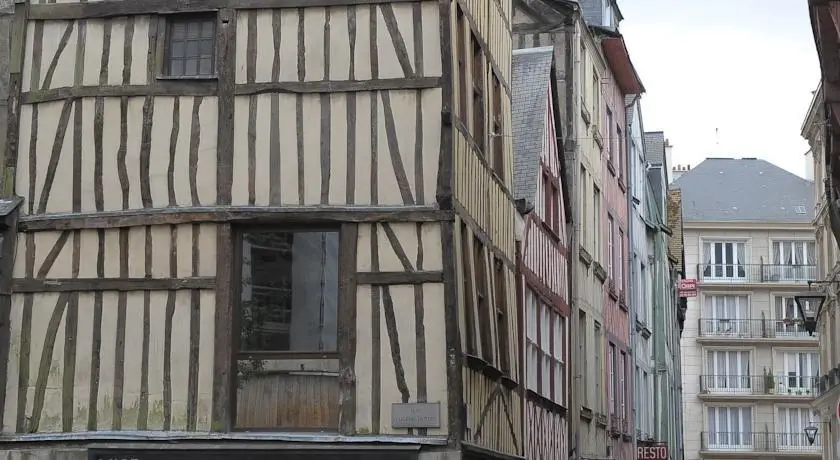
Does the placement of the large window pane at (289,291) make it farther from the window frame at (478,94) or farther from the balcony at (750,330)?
the balcony at (750,330)

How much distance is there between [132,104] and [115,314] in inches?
75.5

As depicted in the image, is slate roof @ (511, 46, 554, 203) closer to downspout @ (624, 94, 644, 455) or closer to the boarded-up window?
the boarded-up window

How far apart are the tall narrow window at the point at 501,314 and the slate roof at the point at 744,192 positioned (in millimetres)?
44318

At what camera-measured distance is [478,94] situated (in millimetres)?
15039

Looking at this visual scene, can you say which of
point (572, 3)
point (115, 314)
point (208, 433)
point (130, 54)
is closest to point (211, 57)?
point (130, 54)

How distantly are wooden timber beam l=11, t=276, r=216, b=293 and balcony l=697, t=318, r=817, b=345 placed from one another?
158ft

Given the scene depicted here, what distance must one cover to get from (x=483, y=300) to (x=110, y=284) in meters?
3.63

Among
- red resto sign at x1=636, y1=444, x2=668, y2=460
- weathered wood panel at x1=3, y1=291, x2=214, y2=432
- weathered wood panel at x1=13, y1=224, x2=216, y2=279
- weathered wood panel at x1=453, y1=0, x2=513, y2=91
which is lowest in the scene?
red resto sign at x1=636, y1=444, x2=668, y2=460

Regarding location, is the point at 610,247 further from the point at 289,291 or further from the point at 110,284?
the point at 110,284

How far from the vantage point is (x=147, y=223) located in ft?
43.3

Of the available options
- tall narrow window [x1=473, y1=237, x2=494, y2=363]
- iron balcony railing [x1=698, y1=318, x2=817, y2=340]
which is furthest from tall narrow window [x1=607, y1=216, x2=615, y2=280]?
iron balcony railing [x1=698, y1=318, x2=817, y2=340]

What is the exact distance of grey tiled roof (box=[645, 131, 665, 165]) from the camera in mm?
38125

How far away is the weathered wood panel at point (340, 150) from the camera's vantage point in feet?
42.4

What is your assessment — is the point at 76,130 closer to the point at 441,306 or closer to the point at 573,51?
the point at 441,306
